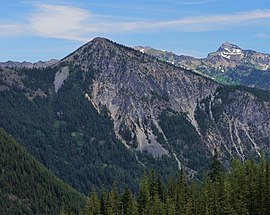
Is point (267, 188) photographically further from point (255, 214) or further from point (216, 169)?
point (216, 169)

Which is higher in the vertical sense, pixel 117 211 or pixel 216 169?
pixel 216 169

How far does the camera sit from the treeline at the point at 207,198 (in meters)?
117

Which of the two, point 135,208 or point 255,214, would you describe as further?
point 135,208

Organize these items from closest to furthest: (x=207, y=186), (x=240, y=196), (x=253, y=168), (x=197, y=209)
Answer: (x=240, y=196)
(x=197, y=209)
(x=207, y=186)
(x=253, y=168)

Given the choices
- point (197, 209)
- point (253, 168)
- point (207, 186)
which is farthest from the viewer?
point (253, 168)

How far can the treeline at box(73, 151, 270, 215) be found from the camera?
385 feet

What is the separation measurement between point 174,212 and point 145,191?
20.7 meters

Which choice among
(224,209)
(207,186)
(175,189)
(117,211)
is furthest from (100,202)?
(224,209)

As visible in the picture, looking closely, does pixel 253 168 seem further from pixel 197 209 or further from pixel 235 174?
pixel 197 209

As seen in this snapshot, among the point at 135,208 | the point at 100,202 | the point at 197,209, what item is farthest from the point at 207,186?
the point at 100,202

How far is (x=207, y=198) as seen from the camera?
406 feet

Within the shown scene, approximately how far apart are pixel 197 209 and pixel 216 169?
23632 millimetres

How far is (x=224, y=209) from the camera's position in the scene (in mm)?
116812

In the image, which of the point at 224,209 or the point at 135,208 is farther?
the point at 135,208
